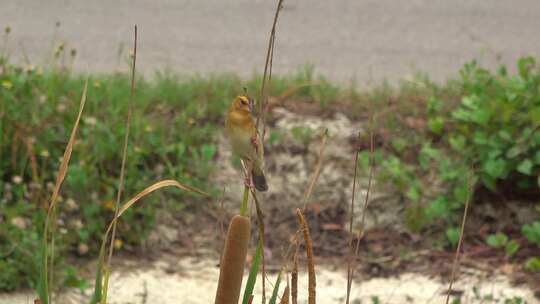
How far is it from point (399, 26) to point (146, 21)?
215 cm

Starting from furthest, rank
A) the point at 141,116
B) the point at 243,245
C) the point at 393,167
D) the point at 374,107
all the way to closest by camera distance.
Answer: the point at 374,107 → the point at 141,116 → the point at 393,167 → the point at 243,245

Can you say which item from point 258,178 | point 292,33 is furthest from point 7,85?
point 292,33

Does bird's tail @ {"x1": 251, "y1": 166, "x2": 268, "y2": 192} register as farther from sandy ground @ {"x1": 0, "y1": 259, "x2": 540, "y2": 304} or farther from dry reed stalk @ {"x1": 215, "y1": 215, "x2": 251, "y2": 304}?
sandy ground @ {"x1": 0, "y1": 259, "x2": 540, "y2": 304}

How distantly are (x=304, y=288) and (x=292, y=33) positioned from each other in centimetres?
419

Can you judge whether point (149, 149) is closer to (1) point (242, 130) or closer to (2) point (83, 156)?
(2) point (83, 156)

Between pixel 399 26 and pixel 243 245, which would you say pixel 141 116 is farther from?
pixel 399 26

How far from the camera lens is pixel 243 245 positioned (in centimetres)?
98

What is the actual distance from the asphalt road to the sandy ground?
9.00 feet

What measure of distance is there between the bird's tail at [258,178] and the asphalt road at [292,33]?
5.07 m

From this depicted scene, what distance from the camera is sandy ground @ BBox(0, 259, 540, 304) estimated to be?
10.6 ft

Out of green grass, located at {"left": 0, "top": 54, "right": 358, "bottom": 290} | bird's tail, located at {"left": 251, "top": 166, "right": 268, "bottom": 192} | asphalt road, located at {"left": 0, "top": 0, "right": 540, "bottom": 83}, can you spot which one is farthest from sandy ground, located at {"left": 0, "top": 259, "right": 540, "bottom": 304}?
asphalt road, located at {"left": 0, "top": 0, "right": 540, "bottom": 83}

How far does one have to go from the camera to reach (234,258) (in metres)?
0.98

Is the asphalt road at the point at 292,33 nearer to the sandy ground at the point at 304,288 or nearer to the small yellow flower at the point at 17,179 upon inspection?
the sandy ground at the point at 304,288

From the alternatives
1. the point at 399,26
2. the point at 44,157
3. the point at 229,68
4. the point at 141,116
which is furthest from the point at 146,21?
the point at 44,157
